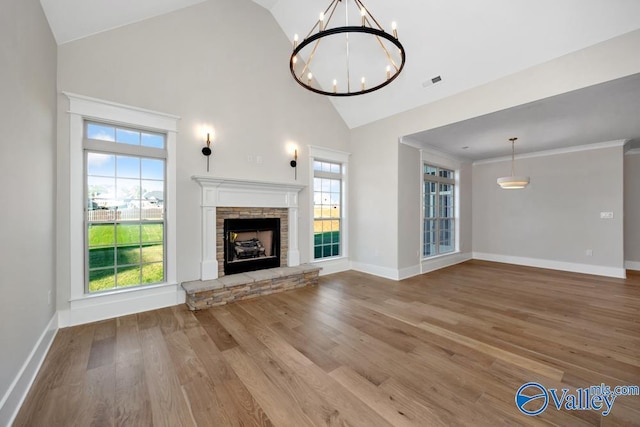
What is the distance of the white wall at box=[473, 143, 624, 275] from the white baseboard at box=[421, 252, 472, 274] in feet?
2.24

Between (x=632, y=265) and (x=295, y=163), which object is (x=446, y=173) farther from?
(x=632, y=265)

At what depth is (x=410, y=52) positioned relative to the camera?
3.69 metres

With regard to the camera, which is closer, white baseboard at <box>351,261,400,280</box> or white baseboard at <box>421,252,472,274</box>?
white baseboard at <box>351,261,400,280</box>

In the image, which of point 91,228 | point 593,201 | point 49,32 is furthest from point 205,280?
point 593,201

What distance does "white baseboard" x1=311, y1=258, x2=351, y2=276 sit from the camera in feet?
16.8

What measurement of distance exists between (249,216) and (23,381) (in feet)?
9.35

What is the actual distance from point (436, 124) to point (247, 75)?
324 cm

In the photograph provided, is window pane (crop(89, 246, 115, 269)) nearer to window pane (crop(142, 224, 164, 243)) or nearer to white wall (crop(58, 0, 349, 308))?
white wall (crop(58, 0, 349, 308))

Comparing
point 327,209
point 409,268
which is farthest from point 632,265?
point 327,209

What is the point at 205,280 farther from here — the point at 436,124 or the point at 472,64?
the point at 472,64

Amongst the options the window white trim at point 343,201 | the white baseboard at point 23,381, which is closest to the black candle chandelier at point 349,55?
the window white trim at point 343,201

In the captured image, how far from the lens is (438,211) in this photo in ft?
19.9

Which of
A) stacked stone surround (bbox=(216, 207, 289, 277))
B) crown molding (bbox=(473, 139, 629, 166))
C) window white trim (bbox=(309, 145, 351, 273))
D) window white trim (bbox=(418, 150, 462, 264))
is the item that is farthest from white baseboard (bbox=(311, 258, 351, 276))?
crown molding (bbox=(473, 139, 629, 166))

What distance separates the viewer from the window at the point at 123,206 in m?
3.06
